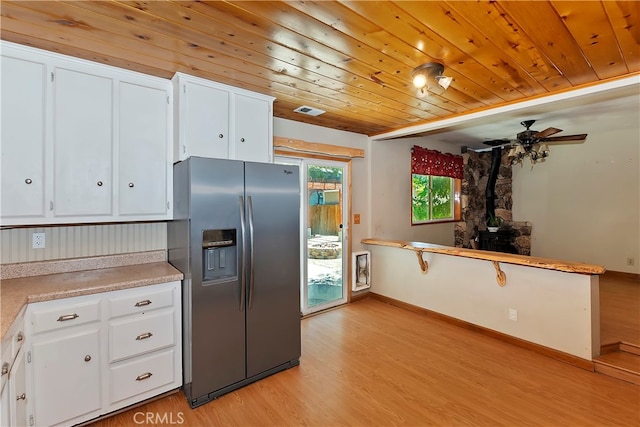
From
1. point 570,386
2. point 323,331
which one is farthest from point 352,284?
point 570,386

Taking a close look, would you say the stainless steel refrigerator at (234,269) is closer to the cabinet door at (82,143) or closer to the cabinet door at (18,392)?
the cabinet door at (82,143)

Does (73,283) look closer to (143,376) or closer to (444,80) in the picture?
(143,376)

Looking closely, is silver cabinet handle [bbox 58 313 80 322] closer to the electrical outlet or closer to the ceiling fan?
the electrical outlet

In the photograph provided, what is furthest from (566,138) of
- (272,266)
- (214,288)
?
A: (214,288)

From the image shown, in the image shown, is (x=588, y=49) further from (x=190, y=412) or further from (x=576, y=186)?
(x=576, y=186)

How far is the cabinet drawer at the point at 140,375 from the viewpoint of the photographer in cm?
207

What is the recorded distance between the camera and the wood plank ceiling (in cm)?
162

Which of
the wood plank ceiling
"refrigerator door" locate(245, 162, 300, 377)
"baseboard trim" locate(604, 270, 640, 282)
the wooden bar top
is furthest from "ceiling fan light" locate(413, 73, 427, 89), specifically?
"baseboard trim" locate(604, 270, 640, 282)

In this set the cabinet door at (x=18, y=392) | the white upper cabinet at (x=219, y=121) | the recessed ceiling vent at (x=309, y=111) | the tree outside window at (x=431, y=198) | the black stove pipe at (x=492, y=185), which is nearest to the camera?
the cabinet door at (x=18, y=392)

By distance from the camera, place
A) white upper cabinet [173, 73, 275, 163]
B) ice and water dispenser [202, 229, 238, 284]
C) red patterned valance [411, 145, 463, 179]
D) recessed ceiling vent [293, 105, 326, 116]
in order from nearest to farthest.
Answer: ice and water dispenser [202, 229, 238, 284] → white upper cabinet [173, 73, 275, 163] → recessed ceiling vent [293, 105, 326, 116] → red patterned valance [411, 145, 463, 179]

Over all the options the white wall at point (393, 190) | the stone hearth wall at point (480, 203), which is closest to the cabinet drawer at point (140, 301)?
the white wall at point (393, 190)

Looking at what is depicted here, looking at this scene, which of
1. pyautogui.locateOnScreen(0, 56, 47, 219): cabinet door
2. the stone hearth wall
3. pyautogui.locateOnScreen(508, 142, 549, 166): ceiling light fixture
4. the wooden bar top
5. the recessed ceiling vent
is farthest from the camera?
the stone hearth wall

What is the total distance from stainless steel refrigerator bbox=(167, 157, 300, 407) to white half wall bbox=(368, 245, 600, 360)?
192 cm

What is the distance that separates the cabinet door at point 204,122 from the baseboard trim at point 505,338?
118 inches
